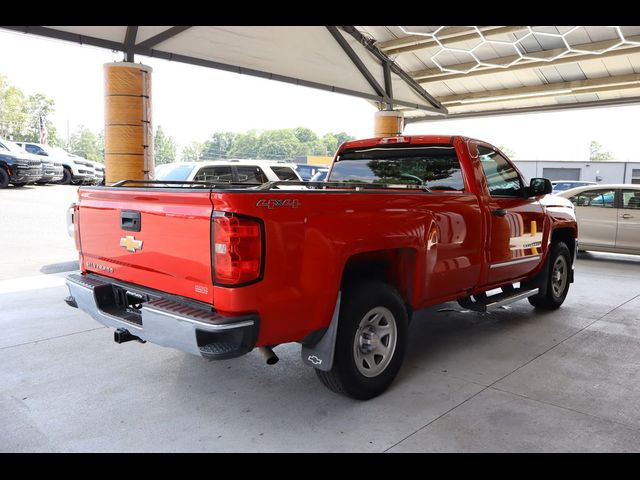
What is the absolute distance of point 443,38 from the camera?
12.4m

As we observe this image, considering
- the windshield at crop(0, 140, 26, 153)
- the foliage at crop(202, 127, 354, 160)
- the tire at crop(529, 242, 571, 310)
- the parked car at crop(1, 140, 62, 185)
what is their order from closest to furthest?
the tire at crop(529, 242, 571, 310) → the windshield at crop(0, 140, 26, 153) → the parked car at crop(1, 140, 62, 185) → the foliage at crop(202, 127, 354, 160)

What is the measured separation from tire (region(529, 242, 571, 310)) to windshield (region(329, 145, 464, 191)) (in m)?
2.09

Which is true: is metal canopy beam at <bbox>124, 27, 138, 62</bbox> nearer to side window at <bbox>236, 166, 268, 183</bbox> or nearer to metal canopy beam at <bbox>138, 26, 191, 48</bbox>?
metal canopy beam at <bbox>138, 26, 191, 48</bbox>

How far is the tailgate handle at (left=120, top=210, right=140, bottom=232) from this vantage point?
3.28 meters

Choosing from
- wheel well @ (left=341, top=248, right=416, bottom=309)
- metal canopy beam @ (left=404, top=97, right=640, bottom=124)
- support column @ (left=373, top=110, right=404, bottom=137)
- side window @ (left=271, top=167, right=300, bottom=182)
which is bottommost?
wheel well @ (left=341, top=248, right=416, bottom=309)

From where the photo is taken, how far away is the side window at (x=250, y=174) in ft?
35.2

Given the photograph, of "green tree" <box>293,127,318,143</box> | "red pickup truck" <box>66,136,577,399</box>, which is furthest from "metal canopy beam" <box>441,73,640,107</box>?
"green tree" <box>293,127,318,143</box>

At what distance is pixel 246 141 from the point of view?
42094 mm

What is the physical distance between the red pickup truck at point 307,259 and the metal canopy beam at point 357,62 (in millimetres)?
7545

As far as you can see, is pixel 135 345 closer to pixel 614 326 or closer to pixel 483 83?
pixel 614 326

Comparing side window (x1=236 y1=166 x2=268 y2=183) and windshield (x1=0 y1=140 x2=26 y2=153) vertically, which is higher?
windshield (x1=0 y1=140 x2=26 y2=153)

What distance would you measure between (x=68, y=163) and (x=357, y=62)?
14.5m

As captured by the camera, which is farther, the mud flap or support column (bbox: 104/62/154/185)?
support column (bbox: 104/62/154/185)
